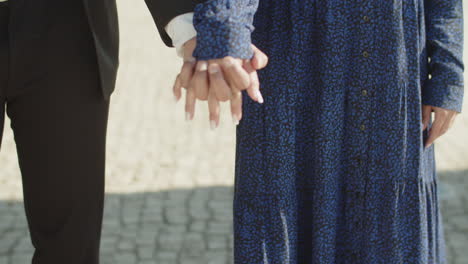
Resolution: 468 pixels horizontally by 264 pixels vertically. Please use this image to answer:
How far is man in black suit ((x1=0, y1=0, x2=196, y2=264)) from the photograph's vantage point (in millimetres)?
2178

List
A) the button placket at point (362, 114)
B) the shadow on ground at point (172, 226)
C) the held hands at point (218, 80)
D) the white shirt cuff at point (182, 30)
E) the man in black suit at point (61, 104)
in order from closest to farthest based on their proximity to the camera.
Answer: the held hands at point (218, 80)
the white shirt cuff at point (182, 30)
the button placket at point (362, 114)
the man in black suit at point (61, 104)
the shadow on ground at point (172, 226)

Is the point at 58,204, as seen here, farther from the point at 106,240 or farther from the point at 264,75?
the point at 106,240

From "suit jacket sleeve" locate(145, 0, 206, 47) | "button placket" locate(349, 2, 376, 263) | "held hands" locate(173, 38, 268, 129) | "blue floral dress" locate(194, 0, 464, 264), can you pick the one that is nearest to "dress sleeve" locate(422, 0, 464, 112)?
"blue floral dress" locate(194, 0, 464, 264)

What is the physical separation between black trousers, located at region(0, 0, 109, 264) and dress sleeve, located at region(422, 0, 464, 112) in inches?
46.3

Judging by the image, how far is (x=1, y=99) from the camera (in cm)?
224

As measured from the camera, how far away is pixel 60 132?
2.35 m

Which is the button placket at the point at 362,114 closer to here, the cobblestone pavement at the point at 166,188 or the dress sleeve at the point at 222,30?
the dress sleeve at the point at 222,30

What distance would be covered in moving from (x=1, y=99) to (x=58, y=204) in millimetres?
467

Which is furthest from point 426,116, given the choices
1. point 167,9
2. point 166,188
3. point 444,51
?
point 166,188

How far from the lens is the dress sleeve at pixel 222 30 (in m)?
1.75

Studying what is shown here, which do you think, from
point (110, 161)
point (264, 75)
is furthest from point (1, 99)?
point (110, 161)

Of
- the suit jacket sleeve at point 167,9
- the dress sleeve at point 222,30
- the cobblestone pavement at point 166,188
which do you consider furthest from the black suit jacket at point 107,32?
the cobblestone pavement at point 166,188

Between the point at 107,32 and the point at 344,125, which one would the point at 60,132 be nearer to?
the point at 107,32

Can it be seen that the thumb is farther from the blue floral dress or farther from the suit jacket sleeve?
the suit jacket sleeve
